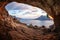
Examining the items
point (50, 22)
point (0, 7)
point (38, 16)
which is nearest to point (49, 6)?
point (0, 7)

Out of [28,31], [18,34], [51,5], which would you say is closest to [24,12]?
[28,31]

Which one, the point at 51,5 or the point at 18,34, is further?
the point at 18,34

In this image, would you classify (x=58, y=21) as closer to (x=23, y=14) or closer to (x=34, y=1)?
(x=34, y=1)

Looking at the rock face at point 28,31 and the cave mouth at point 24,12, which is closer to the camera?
the rock face at point 28,31

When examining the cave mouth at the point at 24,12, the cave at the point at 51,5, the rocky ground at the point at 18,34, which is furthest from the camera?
the cave mouth at the point at 24,12

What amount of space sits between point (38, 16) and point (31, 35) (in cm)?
147

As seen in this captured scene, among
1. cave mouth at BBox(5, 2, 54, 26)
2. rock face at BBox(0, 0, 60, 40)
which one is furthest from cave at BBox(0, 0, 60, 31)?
cave mouth at BBox(5, 2, 54, 26)

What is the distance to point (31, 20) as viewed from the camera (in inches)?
157

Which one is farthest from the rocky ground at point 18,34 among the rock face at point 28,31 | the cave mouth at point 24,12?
the cave mouth at point 24,12

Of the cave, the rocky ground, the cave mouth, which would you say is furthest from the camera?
the cave mouth

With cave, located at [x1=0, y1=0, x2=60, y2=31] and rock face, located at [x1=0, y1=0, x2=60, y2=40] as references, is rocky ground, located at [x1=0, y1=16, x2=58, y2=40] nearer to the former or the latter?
rock face, located at [x1=0, y1=0, x2=60, y2=40]

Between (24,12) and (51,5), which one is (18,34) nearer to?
(51,5)

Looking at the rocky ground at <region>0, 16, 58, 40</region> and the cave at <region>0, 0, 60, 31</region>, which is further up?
the cave at <region>0, 0, 60, 31</region>

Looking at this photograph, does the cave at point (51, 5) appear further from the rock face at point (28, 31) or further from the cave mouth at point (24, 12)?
the cave mouth at point (24, 12)
